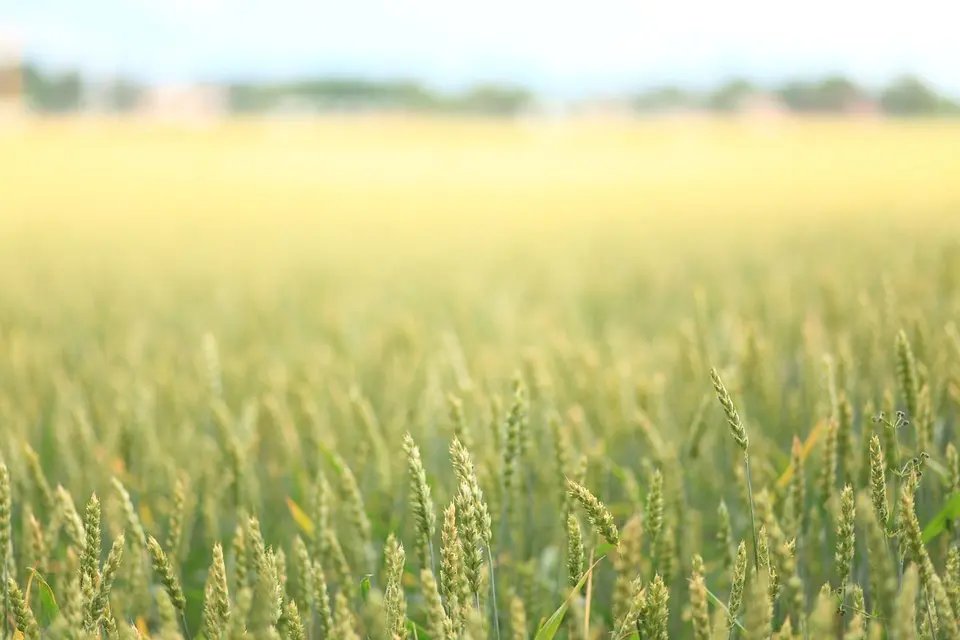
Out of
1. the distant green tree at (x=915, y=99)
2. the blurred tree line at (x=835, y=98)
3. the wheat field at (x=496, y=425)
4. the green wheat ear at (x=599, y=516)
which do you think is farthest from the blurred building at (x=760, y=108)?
the green wheat ear at (x=599, y=516)

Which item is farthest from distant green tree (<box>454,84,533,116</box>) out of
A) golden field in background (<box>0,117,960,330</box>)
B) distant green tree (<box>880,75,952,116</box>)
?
distant green tree (<box>880,75,952,116</box>)

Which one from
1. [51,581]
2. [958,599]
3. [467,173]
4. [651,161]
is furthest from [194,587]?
[651,161]

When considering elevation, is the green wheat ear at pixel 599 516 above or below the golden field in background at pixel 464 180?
above

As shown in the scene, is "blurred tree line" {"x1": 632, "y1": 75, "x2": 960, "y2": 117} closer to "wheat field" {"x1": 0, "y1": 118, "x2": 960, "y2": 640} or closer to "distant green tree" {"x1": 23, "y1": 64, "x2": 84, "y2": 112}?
"wheat field" {"x1": 0, "y1": 118, "x2": 960, "y2": 640}

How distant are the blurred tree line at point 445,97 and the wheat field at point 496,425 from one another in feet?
4.95

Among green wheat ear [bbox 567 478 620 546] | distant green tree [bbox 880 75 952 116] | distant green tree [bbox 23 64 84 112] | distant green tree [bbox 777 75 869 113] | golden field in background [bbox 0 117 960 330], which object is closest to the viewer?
green wheat ear [bbox 567 478 620 546]

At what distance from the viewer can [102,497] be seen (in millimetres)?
1349

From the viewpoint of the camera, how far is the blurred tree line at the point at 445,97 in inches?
270

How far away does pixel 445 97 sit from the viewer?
93.7 feet

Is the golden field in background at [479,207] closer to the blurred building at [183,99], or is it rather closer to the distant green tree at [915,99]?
the distant green tree at [915,99]

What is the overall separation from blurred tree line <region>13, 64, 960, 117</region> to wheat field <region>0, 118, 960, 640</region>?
1.51 m

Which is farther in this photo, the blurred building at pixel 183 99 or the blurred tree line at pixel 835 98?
the blurred building at pixel 183 99

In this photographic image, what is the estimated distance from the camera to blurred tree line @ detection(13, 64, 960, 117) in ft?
22.5

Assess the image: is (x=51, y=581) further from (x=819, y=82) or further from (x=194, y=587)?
(x=819, y=82)
